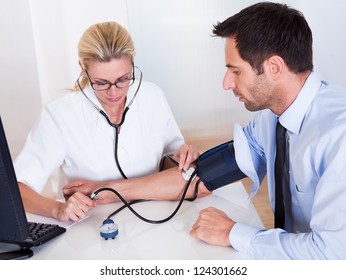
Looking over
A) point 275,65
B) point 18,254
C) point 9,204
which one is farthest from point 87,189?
point 275,65

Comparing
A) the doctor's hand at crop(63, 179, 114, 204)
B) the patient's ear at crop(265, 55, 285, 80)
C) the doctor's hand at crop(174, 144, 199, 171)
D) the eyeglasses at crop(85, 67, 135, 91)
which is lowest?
the doctor's hand at crop(63, 179, 114, 204)

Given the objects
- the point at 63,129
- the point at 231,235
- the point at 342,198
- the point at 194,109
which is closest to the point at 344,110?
the point at 342,198

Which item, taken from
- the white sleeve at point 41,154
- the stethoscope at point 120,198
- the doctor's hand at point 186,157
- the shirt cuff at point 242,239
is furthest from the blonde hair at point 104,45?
the shirt cuff at point 242,239

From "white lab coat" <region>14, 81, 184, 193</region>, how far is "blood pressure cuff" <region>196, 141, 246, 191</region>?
0.40m

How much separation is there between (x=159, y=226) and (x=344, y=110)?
578 millimetres

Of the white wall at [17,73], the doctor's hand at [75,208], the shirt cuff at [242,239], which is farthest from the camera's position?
the white wall at [17,73]

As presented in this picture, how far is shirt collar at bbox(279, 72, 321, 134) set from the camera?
4.04 ft

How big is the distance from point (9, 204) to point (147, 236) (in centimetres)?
38

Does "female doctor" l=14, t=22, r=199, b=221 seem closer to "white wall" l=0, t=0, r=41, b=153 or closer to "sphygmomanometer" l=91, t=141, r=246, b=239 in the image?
"sphygmomanometer" l=91, t=141, r=246, b=239

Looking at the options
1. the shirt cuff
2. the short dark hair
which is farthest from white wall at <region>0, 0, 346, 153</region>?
the shirt cuff

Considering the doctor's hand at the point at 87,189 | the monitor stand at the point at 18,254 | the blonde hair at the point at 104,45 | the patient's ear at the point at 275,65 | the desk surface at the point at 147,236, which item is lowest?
the desk surface at the point at 147,236

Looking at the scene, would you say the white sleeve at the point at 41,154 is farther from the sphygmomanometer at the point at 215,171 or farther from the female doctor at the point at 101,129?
the sphygmomanometer at the point at 215,171

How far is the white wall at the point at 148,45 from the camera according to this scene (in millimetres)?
3068

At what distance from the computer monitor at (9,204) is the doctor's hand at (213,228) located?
16.8 inches
